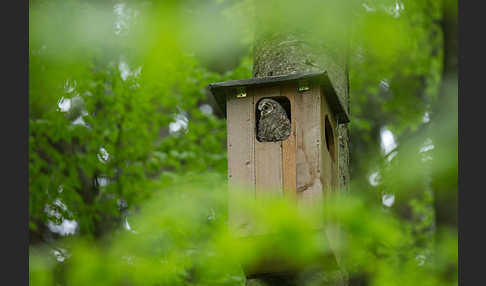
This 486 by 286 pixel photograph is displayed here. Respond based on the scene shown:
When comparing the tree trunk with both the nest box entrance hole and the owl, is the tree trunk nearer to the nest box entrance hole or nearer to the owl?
the nest box entrance hole

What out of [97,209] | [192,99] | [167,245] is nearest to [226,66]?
[192,99]

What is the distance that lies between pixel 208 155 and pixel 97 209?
1159 millimetres

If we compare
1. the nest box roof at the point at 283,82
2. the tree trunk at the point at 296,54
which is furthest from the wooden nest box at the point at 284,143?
the tree trunk at the point at 296,54

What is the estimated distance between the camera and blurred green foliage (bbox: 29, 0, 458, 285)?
4.48m

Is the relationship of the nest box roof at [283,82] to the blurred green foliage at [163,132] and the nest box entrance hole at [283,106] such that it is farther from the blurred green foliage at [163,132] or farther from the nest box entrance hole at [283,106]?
the blurred green foliage at [163,132]

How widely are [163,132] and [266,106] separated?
16.5 ft

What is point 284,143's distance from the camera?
11.3ft

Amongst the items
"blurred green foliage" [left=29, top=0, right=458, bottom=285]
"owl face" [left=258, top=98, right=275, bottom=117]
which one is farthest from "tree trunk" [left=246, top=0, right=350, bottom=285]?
"owl face" [left=258, top=98, right=275, bottom=117]

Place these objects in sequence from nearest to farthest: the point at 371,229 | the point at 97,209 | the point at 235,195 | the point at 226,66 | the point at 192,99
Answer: the point at 371,229
the point at 235,195
the point at 97,209
the point at 192,99
the point at 226,66

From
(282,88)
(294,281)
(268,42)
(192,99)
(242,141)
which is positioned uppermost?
(192,99)

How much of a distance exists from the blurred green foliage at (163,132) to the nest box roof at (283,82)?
0.34m

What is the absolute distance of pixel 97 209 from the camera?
248 inches

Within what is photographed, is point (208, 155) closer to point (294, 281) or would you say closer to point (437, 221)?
point (437, 221)

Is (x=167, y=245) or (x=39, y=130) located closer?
(x=167, y=245)
